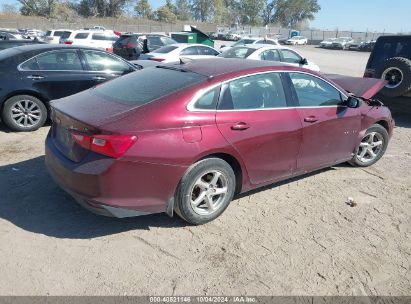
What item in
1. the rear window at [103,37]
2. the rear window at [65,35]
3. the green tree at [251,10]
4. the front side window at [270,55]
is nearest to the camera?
the front side window at [270,55]

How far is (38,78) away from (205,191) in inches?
175

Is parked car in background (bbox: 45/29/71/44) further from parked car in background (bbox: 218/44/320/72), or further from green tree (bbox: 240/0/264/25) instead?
green tree (bbox: 240/0/264/25)

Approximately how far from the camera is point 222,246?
141 inches

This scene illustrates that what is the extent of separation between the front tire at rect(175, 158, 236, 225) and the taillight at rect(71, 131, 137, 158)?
64 centimetres

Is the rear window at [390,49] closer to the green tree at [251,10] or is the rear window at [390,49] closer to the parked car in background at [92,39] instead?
the parked car in background at [92,39]

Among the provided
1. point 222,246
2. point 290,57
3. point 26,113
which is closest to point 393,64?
point 290,57

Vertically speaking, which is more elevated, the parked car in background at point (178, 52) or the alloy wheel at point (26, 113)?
the parked car in background at point (178, 52)

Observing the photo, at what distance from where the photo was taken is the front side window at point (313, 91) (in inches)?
179

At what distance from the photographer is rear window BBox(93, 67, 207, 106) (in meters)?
3.77

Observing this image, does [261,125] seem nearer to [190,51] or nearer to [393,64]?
[393,64]

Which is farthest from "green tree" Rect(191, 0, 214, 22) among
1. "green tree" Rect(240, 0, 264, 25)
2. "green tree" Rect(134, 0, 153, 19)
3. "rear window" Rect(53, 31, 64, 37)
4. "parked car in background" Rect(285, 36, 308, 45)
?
"rear window" Rect(53, 31, 64, 37)

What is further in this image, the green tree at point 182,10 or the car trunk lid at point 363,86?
the green tree at point 182,10

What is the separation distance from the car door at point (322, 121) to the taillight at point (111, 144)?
6.92ft

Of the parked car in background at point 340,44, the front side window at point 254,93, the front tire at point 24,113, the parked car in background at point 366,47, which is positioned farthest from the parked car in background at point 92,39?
the parked car in background at point 340,44
